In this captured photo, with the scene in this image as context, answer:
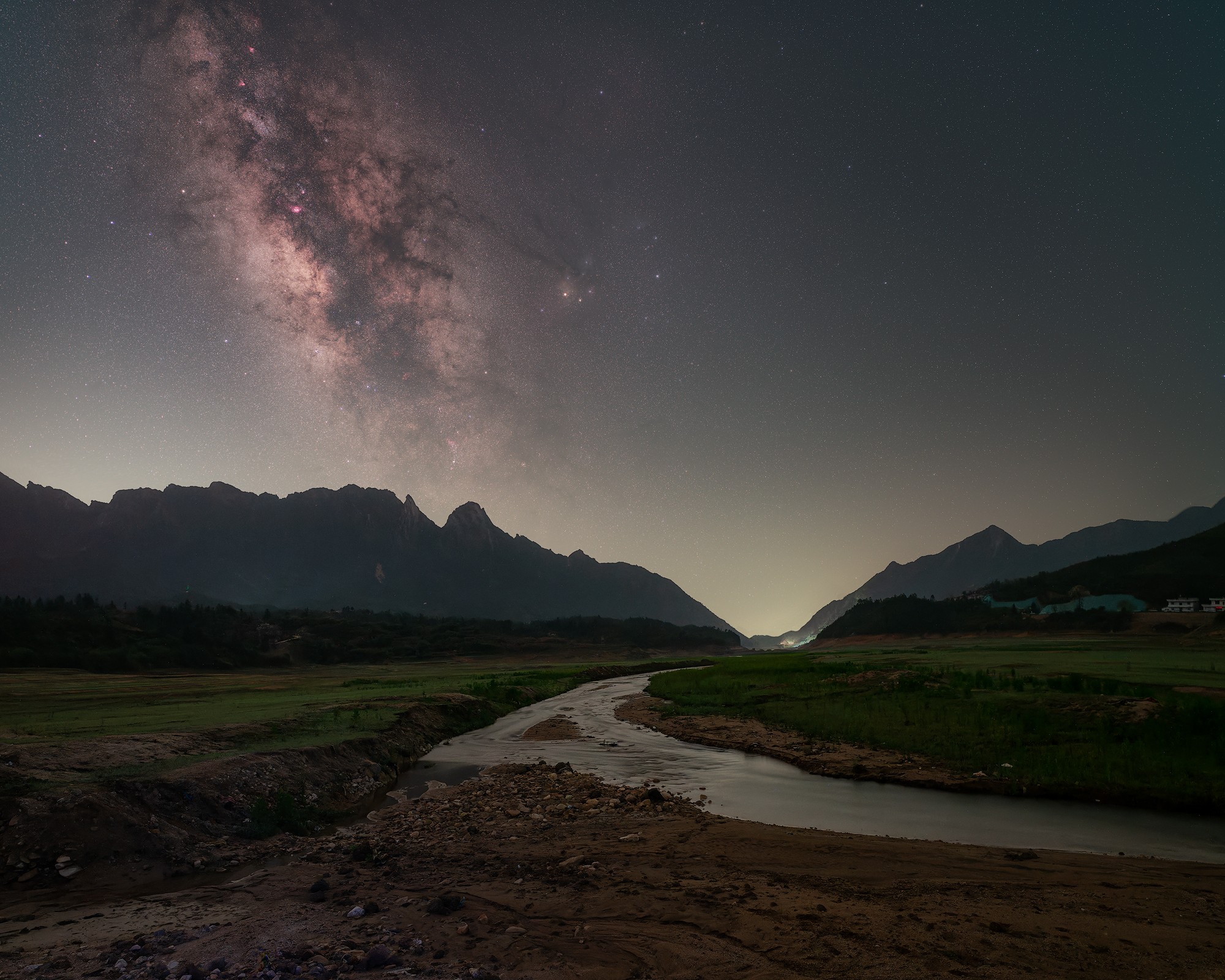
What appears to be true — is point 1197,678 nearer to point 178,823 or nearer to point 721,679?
point 721,679

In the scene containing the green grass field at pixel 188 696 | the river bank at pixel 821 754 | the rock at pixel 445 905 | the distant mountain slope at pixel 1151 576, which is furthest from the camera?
the distant mountain slope at pixel 1151 576

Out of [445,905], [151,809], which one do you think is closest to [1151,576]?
[445,905]

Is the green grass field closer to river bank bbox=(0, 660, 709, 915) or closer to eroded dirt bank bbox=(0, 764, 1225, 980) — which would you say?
river bank bbox=(0, 660, 709, 915)

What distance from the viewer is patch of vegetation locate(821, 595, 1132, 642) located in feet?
356

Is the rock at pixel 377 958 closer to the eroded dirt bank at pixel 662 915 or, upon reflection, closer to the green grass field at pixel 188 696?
the eroded dirt bank at pixel 662 915

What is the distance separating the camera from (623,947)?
7844 millimetres

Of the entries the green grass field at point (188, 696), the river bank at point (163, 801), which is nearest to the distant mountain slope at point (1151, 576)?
the green grass field at point (188, 696)

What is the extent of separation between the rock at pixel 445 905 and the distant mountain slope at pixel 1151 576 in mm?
162203

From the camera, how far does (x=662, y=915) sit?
348 inches

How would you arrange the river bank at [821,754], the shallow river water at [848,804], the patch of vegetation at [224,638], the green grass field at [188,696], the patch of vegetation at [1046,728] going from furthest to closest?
the patch of vegetation at [224,638]
the green grass field at [188,696]
the river bank at [821,754]
the patch of vegetation at [1046,728]
the shallow river water at [848,804]

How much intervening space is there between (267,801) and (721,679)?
150 feet

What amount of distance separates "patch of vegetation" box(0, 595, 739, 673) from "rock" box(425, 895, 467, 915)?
366ft

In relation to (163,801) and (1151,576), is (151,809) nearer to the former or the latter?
(163,801)

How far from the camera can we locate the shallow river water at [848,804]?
514 inches
